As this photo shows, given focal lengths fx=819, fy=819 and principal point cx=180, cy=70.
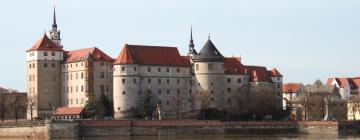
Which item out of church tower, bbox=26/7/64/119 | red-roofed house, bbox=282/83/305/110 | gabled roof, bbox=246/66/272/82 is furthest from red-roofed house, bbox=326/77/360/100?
church tower, bbox=26/7/64/119

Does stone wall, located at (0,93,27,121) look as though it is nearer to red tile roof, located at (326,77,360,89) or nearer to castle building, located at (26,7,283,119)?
castle building, located at (26,7,283,119)

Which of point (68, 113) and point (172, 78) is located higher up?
point (172, 78)

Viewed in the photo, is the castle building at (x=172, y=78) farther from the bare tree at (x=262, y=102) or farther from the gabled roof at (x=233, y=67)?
the bare tree at (x=262, y=102)

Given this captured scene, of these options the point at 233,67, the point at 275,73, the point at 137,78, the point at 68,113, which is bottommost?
the point at 68,113

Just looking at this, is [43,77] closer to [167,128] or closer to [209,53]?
[209,53]

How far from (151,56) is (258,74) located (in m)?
24.4

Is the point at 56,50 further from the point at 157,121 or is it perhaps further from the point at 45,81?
the point at 157,121

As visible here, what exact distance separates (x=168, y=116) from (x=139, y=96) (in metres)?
6.13

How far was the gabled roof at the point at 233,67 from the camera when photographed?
14588 cm

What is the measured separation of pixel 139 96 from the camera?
13025cm

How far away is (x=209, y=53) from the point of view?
13900 centimetres

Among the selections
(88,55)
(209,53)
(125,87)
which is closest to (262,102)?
(209,53)

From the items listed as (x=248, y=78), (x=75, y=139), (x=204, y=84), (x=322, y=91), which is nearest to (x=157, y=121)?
(x=75, y=139)

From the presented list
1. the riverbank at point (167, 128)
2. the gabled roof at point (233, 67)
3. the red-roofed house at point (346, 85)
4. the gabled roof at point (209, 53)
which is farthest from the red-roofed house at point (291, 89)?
the riverbank at point (167, 128)
